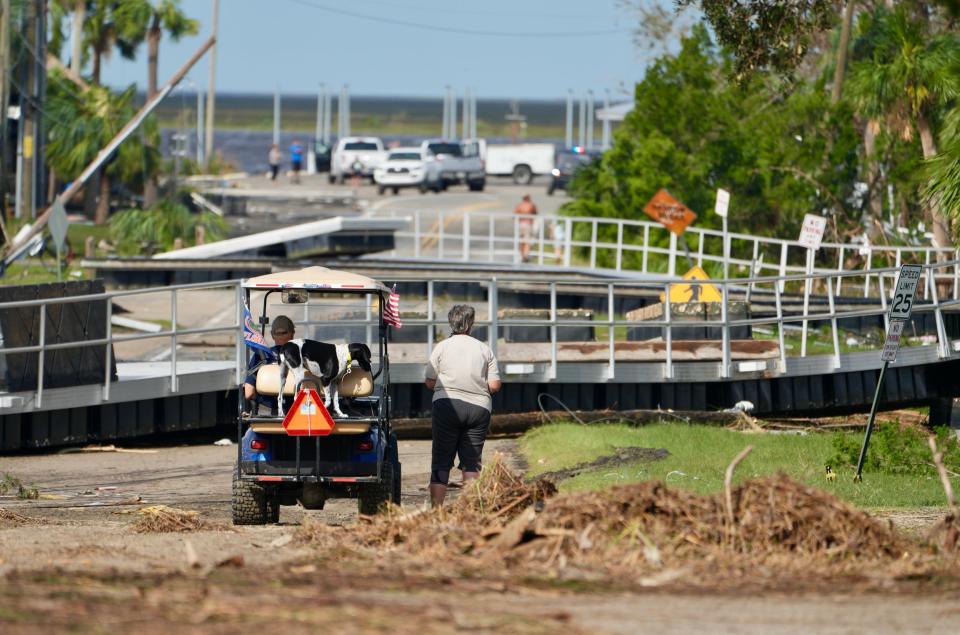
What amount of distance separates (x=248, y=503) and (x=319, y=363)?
1329 millimetres

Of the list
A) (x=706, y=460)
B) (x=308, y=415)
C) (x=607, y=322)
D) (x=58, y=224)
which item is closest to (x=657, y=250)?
(x=58, y=224)

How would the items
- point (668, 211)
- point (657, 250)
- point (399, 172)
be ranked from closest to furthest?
1. point (668, 211)
2. point (657, 250)
3. point (399, 172)

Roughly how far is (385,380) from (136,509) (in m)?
2.84

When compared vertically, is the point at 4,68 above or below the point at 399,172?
below

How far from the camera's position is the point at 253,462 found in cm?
1208

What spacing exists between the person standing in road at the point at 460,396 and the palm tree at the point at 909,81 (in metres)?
15.5

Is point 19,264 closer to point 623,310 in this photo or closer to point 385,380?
point 623,310

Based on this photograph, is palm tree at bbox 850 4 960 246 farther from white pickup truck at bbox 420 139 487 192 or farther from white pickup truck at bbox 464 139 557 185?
white pickup truck at bbox 464 139 557 185

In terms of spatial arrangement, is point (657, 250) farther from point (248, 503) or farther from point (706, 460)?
point (248, 503)

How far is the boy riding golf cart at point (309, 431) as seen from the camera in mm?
11898

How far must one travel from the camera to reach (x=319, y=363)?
1204 centimetres

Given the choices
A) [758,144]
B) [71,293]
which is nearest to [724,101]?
[758,144]

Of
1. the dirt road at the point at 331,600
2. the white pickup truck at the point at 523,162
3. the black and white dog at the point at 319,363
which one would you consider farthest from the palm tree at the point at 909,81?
the white pickup truck at the point at 523,162

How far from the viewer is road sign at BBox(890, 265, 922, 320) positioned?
15.1 meters
